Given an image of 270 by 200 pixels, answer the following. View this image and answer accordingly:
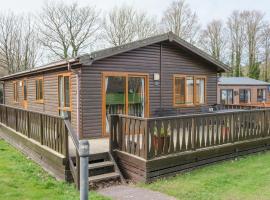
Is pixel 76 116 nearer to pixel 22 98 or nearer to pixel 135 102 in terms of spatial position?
pixel 135 102

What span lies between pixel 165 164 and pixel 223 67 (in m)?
6.49

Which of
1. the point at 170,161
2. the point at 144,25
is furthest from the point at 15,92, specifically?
the point at 144,25

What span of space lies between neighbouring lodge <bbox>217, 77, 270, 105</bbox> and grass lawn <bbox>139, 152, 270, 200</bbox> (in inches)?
693

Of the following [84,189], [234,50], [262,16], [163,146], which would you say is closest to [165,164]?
[163,146]

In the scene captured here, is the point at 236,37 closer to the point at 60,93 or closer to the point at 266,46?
the point at 266,46

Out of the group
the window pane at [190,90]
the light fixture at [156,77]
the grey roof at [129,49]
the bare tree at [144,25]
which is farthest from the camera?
the bare tree at [144,25]

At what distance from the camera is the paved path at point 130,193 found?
478 centimetres

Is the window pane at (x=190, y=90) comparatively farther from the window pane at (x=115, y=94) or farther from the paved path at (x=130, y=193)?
the paved path at (x=130, y=193)

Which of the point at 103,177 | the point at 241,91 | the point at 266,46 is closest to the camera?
the point at 103,177

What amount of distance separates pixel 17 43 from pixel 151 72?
2049 cm

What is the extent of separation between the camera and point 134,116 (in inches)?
245

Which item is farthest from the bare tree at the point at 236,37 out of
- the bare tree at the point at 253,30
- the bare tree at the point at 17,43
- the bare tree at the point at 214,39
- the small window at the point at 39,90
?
the small window at the point at 39,90

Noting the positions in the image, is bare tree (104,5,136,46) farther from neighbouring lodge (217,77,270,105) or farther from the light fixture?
the light fixture

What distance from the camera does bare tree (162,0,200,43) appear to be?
29547 millimetres
